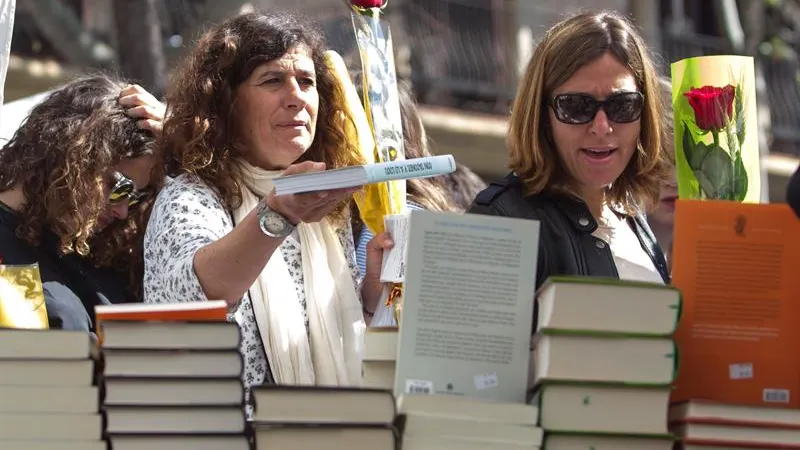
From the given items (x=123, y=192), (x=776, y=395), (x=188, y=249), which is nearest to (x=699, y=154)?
(x=776, y=395)

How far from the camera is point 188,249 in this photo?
377cm

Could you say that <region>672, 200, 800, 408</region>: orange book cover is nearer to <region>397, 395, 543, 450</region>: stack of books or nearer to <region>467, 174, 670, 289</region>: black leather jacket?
<region>397, 395, 543, 450</region>: stack of books

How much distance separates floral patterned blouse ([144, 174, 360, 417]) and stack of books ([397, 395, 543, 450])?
81 cm

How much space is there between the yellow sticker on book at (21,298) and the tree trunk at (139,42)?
3559 mm

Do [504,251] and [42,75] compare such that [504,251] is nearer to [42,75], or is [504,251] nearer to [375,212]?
[375,212]

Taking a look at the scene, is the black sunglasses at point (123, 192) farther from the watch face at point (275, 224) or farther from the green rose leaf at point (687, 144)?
the green rose leaf at point (687, 144)

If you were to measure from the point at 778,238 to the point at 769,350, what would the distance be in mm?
220

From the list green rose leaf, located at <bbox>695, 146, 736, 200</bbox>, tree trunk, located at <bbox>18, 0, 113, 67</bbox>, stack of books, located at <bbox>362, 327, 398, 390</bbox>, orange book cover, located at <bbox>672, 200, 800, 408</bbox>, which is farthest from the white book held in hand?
tree trunk, located at <bbox>18, 0, 113, 67</bbox>

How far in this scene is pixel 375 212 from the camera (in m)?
4.14

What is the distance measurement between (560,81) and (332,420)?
47.2 inches

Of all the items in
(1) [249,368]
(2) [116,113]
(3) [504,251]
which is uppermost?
(2) [116,113]

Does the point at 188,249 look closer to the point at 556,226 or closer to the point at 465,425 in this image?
the point at 556,226

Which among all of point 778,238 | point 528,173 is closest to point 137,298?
point 528,173

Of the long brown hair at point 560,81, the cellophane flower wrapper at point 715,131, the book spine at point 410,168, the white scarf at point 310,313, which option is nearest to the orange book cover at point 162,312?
the book spine at point 410,168
